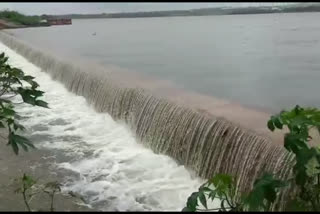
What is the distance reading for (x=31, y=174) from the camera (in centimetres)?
545

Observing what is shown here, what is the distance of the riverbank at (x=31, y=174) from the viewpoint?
4.48 meters

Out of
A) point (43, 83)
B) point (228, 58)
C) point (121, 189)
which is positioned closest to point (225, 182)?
point (121, 189)

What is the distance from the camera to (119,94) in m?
8.03

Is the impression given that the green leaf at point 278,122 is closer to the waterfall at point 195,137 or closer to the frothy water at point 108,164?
the waterfall at point 195,137

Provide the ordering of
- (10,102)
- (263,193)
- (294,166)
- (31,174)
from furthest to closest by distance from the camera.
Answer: (31,174) < (10,102) < (294,166) < (263,193)

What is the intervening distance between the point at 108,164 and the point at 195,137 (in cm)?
113

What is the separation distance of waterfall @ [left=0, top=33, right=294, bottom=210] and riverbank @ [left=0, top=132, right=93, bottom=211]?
1.38m

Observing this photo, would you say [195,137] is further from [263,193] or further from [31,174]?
[263,193]

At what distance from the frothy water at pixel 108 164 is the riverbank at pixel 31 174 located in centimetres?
19

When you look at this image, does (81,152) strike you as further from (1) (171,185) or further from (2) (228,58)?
(2) (228,58)

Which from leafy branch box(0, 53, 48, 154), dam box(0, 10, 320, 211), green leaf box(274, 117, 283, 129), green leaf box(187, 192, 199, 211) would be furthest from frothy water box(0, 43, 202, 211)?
green leaf box(274, 117, 283, 129)

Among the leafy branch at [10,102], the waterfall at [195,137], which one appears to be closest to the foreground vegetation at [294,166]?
the leafy branch at [10,102]

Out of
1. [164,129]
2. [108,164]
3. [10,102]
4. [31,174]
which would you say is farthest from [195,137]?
[10,102]

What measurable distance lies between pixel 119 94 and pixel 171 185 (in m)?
3.19
